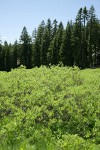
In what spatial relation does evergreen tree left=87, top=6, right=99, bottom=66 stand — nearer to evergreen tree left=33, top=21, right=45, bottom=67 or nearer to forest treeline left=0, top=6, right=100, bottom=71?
forest treeline left=0, top=6, right=100, bottom=71

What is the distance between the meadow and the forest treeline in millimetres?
58015

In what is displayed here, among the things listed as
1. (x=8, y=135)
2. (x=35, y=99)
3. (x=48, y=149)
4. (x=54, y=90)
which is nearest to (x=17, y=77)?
(x=54, y=90)

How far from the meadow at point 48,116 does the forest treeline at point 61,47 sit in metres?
58.0

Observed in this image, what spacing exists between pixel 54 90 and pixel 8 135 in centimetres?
389

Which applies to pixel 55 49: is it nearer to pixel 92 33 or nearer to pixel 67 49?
pixel 67 49

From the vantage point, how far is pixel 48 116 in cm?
988

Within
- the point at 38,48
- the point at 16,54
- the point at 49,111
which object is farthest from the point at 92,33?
the point at 49,111

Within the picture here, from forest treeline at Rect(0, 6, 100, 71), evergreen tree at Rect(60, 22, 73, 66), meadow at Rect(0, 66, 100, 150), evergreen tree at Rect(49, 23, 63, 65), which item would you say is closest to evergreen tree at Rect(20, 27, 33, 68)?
forest treeline at Rect(0, 6, 100, 71)

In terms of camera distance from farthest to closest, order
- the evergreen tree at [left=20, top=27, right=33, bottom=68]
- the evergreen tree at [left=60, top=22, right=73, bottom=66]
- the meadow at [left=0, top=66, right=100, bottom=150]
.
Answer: the evergreen tree at [left=20, top=27, right=33, bottom=68] < the evergreen tree at [left=60, top=22, right=73, bottom=66] < the meadow at [left=0, top=66, right=100, bottom=150]

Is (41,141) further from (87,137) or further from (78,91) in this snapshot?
(78,91)

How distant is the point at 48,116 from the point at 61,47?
62.4 metres

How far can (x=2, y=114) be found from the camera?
1092 centimetres

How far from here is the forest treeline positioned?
72.1 meters

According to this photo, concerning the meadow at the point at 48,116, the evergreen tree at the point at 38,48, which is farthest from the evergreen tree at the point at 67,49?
the meadow at the point at 48,116
